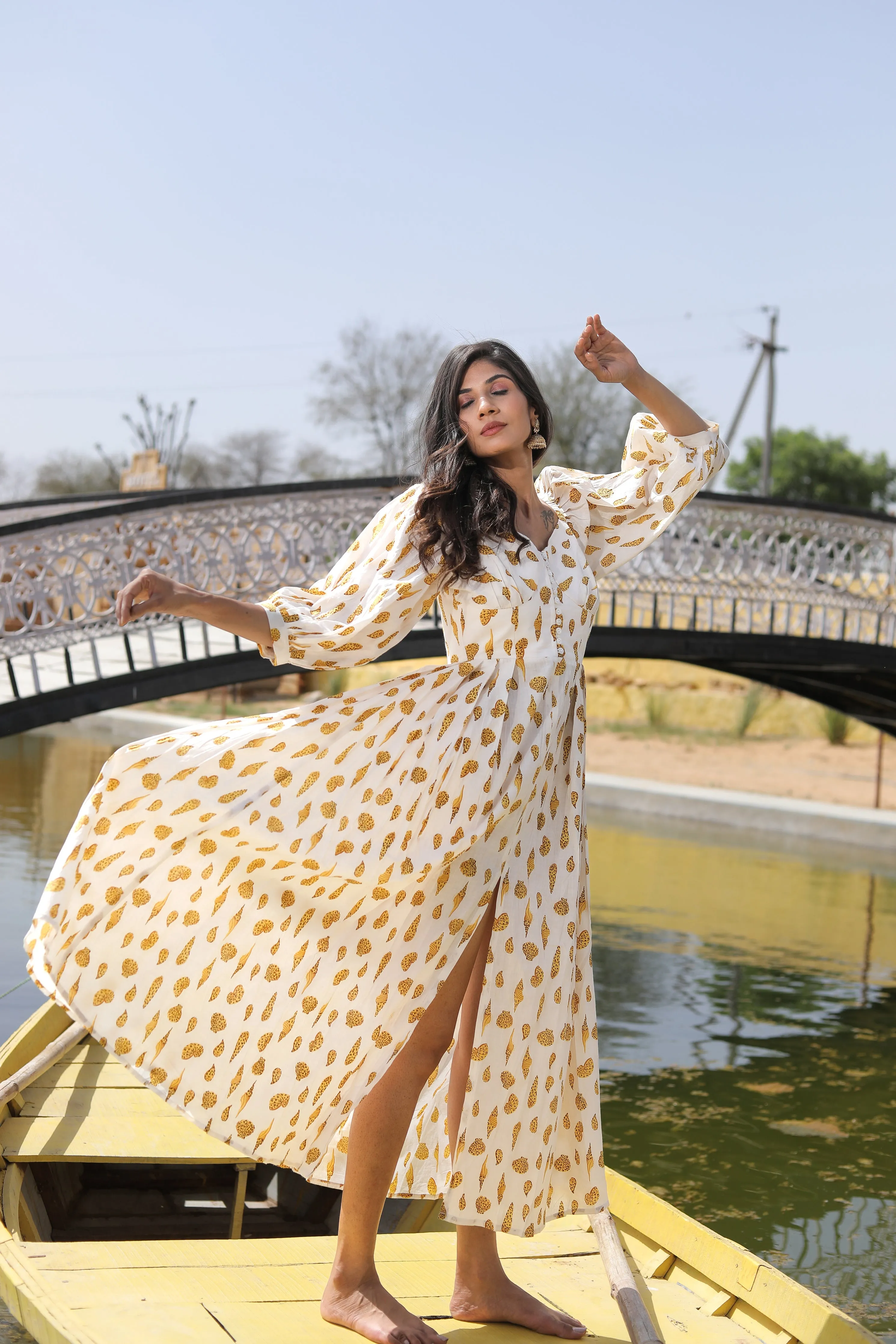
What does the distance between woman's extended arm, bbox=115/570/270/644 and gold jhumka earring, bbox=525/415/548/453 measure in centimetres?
67

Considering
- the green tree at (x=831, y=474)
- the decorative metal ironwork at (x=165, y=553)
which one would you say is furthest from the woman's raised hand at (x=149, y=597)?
the green tree at (x=831, y=474)

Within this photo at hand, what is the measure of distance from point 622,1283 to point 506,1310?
261 mm

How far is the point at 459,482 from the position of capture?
2.42 m

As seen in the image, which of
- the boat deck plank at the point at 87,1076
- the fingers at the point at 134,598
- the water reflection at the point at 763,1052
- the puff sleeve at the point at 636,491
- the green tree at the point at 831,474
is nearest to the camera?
the fingers at the point at 134,598

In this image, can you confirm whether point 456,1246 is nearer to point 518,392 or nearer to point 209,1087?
point 209,1087

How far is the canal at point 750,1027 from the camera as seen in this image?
5367mm

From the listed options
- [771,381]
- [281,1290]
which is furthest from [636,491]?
[771,381]

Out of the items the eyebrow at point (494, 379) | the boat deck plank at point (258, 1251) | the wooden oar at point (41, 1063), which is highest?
the eyebrow at point (494, 379)

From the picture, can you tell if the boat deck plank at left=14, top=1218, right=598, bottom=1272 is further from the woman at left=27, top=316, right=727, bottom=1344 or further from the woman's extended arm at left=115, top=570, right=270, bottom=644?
the woman's extended arm at left=115, top=570, right=270, bottom=644

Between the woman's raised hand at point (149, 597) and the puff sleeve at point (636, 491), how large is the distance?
33.4 inches

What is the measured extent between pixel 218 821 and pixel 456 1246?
1.00 m

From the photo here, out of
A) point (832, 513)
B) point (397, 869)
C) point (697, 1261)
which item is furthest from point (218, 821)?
point (832, 513)

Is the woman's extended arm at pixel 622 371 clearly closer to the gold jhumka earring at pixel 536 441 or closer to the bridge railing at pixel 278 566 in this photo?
the gold jhumka earring at pixel 536 441

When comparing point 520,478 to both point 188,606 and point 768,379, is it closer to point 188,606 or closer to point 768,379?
point 188,606
